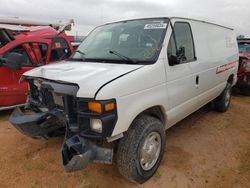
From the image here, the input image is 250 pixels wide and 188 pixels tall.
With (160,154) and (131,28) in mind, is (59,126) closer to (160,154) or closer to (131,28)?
(160,154)

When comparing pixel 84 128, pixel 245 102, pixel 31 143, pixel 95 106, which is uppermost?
pixel 95 106

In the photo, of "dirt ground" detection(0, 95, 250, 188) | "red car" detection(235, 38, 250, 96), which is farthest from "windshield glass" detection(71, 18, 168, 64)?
"red car" detection(235, 38, 250, 96)

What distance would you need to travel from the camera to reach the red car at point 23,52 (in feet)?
15.9

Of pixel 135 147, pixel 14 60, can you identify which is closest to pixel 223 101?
pixel 135 147

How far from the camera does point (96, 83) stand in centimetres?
228

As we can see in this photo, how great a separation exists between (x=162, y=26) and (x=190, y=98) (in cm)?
122

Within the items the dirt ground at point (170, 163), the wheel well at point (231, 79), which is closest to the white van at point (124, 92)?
the dirt ground at point (170, 163)

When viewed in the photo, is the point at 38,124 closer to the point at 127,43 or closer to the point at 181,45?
the point at 127,43

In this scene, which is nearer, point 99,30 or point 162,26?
point 162,26

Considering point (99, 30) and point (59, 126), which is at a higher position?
point (99, 30)

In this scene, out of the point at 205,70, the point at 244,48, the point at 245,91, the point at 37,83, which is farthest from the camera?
the point at 244,48

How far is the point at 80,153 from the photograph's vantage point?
7.39 feet

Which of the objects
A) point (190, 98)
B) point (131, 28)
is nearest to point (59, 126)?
point (131, 28)

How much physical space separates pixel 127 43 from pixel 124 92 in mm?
1119
